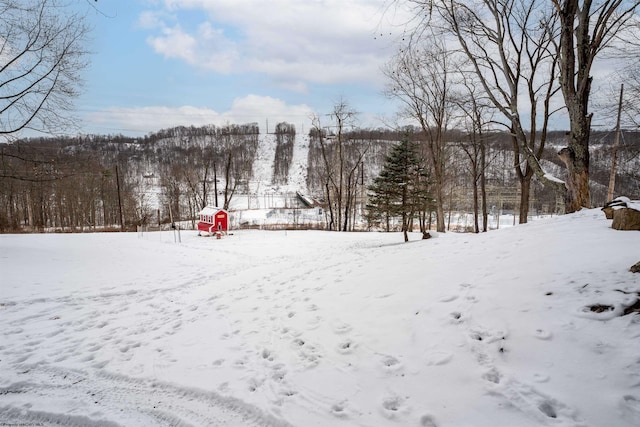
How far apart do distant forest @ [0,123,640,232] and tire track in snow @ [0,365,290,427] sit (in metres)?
8.31

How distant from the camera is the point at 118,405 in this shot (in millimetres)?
2848

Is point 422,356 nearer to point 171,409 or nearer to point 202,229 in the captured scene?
point 171,409

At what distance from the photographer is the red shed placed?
2022 cm

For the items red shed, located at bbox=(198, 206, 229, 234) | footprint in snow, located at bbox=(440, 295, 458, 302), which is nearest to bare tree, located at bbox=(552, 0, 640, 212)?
footprint in snow, located at bbox=(440, 295, 458, 302)

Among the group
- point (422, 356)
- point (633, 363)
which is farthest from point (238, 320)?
point (633, 363)

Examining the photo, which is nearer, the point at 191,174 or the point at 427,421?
the point at 427,421

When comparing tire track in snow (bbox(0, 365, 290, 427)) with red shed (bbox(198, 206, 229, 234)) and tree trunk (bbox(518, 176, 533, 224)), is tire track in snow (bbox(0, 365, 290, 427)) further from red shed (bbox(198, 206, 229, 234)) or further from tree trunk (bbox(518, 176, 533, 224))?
red shed (bbox(198, 206, 229, 234))

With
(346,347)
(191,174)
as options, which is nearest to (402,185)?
(346,347)

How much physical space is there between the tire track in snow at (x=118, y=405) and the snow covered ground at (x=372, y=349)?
0.01 meters

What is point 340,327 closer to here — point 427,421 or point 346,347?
point 346,347

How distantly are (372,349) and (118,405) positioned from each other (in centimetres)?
263

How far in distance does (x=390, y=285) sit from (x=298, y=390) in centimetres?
277

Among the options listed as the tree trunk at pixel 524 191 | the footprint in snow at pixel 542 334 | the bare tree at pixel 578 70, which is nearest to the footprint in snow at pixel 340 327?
the footprint in snow at pixel 542 334

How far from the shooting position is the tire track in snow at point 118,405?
263 cm
